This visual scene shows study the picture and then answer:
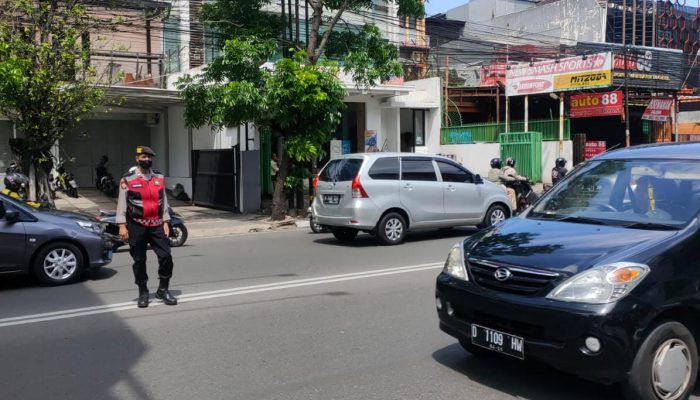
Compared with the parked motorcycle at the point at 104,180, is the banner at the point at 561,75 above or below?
above

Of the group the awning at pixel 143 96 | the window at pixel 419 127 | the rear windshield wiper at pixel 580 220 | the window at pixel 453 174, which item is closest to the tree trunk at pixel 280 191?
the awning at pixel 143 96

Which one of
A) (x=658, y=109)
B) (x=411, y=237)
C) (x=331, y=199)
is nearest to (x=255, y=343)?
(x=331, y=199)

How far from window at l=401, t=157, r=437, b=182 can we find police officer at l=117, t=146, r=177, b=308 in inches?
229

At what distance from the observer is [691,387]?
163 inches

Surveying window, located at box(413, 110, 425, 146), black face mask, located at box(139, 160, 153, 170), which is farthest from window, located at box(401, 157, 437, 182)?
window, located at box(413, 110, 425, 146)

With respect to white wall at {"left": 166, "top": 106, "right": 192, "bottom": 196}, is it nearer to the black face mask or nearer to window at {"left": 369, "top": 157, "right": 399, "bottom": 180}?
window at {"left": 369, "top": 157, "right": 399, "bottom": 180}

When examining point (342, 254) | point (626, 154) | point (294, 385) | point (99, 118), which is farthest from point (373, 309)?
point (99, 118)

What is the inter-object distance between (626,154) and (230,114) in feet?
36.4

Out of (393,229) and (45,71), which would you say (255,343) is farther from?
(45,71)

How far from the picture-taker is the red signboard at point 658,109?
78.4 ft

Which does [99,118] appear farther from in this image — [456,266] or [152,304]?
[456,266]

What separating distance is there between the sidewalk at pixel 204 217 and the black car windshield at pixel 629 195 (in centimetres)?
1052

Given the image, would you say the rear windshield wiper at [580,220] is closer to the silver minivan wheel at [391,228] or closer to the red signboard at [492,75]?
the silver minivan wheel at [391,228]

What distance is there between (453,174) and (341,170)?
234cm
